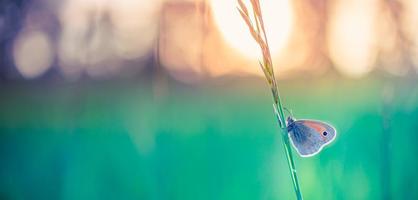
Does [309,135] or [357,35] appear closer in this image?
[309,135]

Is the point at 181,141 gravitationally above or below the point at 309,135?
below

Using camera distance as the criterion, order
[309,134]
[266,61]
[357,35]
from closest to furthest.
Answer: [266,61] → [309,134] → [357,35]

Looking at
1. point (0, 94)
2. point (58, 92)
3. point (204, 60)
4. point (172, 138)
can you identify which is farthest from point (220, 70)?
point (0, 94)

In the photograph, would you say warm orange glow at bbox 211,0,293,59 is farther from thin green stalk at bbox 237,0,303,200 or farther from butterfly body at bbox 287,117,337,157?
butterfly body at bbox 287,117,337,157

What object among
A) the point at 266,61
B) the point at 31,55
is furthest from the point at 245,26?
the point at 31,55

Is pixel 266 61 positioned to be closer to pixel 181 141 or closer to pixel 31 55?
pixel 181 141

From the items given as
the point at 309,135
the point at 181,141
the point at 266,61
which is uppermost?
the point at 266,61

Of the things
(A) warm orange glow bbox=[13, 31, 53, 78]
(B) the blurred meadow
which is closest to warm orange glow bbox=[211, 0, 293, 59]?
(B) the blurred meadow

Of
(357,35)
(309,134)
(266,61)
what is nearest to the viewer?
(266,61)
